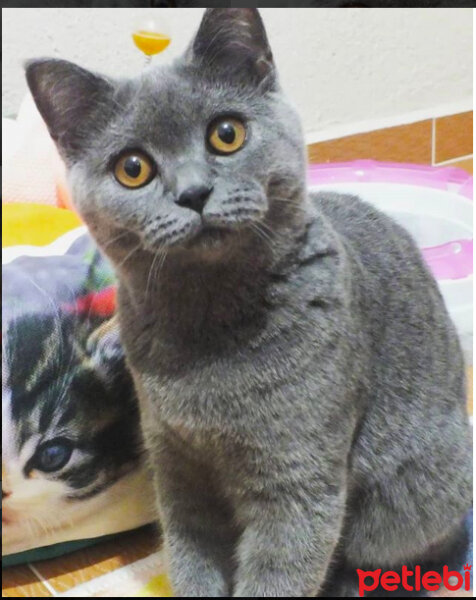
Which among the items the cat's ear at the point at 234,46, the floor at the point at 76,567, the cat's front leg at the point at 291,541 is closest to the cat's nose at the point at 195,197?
the cat's ear at the point at 234,46

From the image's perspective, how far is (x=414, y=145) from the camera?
207 centimetres

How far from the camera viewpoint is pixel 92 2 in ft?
4.68

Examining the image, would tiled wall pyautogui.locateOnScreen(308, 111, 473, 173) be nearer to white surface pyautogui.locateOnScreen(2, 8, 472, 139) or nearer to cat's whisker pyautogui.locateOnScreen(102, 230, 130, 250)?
white surface pyautogui.locateOnScreen(2, 8, 472, 139)

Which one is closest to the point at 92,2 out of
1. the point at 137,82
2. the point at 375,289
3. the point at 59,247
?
the point at 59,247

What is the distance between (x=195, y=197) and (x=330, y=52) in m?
1.29

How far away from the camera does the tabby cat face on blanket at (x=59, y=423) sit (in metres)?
0.92

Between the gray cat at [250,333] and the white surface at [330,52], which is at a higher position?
the white surface at [330,52]

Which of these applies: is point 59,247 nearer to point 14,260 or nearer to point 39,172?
point 14,260

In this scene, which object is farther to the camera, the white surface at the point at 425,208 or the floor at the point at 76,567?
the white surface at the point at 425,208

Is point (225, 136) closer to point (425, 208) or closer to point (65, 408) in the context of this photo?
point (65, 408)

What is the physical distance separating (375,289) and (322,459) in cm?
22

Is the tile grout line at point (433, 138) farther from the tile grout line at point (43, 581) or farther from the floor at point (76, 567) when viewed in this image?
the tile grout line at point (43, 581)

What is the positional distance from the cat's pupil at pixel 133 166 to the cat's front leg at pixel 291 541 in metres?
0.37

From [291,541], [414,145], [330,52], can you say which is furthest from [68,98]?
[414,145]
